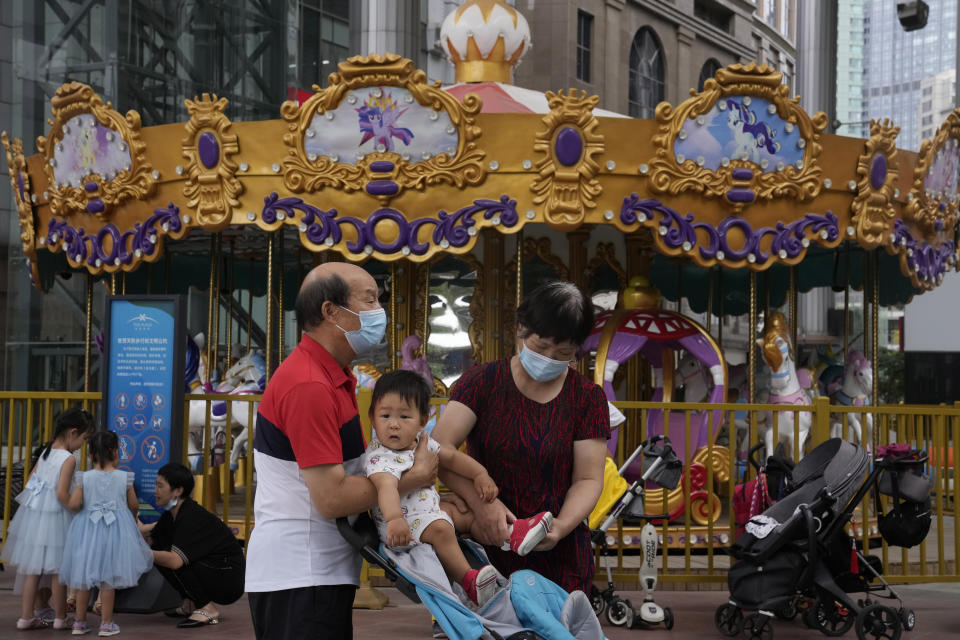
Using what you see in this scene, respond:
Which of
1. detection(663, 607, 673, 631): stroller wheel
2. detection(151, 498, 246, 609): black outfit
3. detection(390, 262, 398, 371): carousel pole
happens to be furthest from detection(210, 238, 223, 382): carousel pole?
detection(663, 607, 673, 631): stroller wheel

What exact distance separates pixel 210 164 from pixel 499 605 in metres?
7.70

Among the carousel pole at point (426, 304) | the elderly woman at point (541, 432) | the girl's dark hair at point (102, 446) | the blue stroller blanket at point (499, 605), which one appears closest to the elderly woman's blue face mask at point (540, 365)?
the elderly woman at point (541, 432)

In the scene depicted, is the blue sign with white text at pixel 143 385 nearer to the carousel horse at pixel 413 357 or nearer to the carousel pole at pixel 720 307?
the carousel horse at pixel 413 357

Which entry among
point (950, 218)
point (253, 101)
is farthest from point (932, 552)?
point (253, 101)

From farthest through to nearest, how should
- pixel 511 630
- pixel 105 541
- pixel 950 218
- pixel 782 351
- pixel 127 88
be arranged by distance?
pixel 127 88 < pixel 950 218 < pixel 782 351 < pixel 105 541 < pixel 511 630

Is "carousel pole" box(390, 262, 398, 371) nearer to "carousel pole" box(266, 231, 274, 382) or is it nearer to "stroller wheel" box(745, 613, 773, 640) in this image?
"carousel pole" box(266, 231, 274, 382)

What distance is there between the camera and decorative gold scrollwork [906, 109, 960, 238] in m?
11.7

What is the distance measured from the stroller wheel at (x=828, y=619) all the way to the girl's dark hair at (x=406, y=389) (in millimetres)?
4573

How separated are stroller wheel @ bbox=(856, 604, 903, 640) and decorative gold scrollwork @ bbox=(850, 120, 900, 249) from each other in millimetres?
4476

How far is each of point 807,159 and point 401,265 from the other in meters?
4.27

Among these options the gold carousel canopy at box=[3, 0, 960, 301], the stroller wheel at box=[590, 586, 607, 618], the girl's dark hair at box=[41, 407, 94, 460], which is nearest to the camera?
the girl's dark hair at box=[41, 407, 94, 460]

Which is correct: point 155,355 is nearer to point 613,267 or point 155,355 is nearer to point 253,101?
point 613,267

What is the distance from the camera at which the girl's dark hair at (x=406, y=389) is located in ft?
13.3

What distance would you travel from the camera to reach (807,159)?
431 inches
